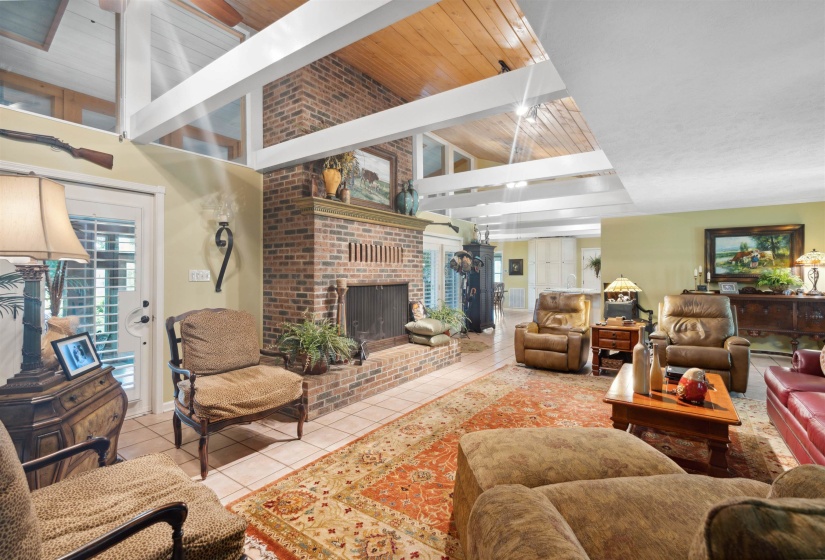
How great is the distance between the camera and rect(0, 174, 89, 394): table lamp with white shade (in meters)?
1.66

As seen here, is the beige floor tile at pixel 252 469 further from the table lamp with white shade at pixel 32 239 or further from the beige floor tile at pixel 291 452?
the table lamp with white shade at pixel 32 239

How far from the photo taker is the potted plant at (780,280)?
5836 millimetres

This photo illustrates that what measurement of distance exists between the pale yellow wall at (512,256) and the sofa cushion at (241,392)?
11.2 m

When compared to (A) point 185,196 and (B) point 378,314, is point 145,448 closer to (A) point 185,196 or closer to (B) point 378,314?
(A) point 185,196

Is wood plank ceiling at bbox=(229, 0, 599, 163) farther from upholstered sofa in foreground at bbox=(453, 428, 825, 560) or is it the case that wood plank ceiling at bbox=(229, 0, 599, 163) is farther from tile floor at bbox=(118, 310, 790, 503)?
tile floor at bbox=(118, 310, 790, 503)

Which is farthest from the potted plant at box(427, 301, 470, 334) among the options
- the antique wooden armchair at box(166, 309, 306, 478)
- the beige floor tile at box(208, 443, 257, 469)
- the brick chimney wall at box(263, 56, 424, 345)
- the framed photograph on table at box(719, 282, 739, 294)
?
the framed photograph on table at box(719, 282, 739, 294)

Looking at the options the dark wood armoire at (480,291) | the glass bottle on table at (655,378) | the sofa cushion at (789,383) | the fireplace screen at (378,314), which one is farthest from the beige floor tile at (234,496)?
the dark wood armoire at (480,291)

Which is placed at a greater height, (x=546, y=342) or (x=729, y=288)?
(x=729, y=288)

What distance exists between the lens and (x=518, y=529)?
953 mm

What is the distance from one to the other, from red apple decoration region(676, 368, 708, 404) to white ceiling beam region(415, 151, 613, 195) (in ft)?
7.46

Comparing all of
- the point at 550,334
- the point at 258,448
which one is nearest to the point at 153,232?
the point at 258,448

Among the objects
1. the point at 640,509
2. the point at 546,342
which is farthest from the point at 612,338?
the point at 640,509

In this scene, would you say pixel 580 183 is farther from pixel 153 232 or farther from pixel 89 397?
pixel 89 397

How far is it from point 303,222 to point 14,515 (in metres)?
3.42
